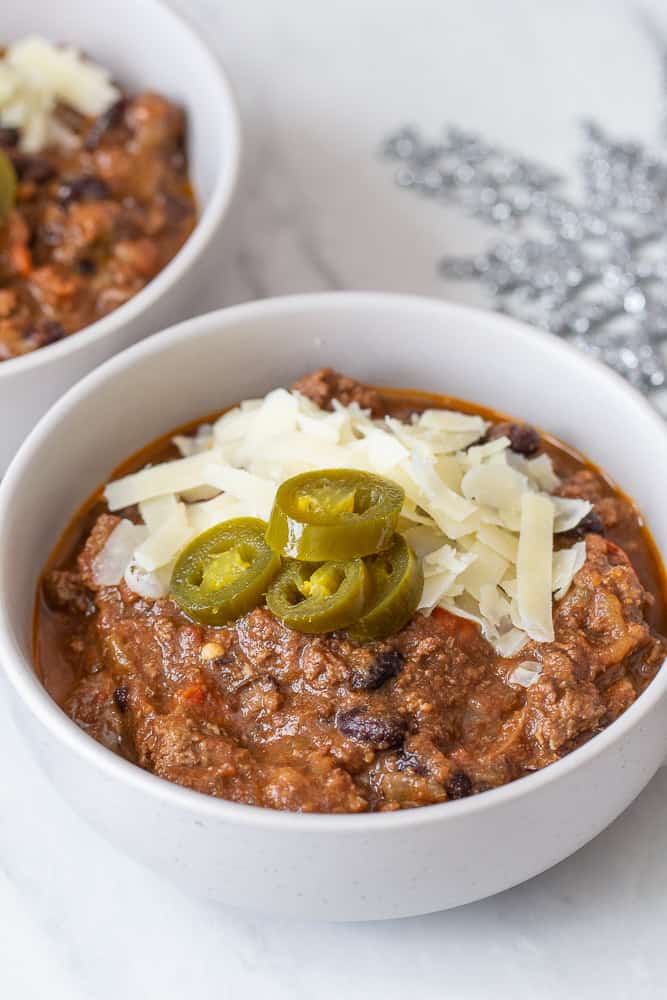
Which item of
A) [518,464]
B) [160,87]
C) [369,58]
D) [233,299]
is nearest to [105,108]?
[160,87]

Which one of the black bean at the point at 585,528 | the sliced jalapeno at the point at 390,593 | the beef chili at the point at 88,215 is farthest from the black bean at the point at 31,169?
the black bean at the point at 585,528

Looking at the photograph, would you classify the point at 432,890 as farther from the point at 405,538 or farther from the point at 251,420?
the point at 251,420

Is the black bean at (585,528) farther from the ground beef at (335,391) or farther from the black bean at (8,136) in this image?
the black bean at (8,136)

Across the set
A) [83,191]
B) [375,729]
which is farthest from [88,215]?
[375,729]

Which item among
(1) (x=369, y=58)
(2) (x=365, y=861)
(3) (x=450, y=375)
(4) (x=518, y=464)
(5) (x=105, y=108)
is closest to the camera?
(2) (x=365, y=861)

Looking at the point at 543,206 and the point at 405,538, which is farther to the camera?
the point at 543,206

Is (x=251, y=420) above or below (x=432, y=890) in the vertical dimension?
above

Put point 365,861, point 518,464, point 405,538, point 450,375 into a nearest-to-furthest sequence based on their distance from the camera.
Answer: point 365,861 → point 405,538 → point 518,464 → point 450,375

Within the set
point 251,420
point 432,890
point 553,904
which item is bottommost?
point 553,904
